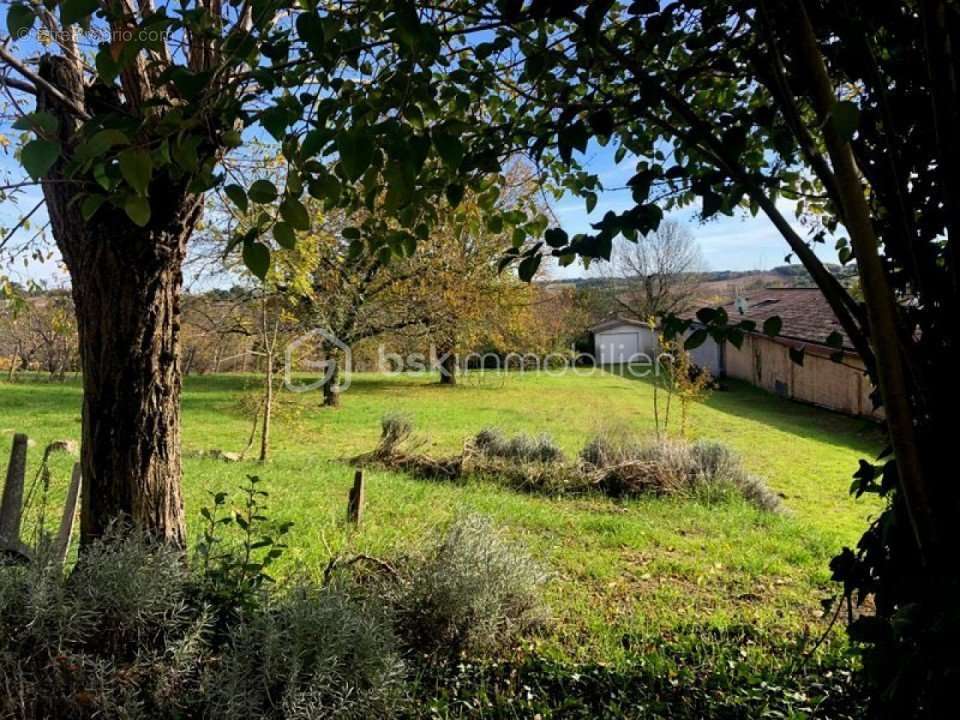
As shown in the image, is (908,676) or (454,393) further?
(454,393)

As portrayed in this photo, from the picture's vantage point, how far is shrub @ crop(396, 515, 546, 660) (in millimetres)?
2787

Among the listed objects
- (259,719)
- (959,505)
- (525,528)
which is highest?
(959,505)

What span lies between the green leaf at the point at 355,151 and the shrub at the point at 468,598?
2.51 meters

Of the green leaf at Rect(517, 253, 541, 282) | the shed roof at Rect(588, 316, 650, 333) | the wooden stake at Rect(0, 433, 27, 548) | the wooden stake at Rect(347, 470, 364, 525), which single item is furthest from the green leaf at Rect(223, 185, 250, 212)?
the shed roof at Rect(588, 316, 650, 333)

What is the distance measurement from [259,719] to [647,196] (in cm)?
192

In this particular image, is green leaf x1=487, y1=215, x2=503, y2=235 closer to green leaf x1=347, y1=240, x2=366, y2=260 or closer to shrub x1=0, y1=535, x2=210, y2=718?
green leaf x1=347, y1=240, x2=366, y2=260

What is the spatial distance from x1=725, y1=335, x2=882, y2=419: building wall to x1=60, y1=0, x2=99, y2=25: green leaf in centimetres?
1188

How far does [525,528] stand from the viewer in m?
5.48

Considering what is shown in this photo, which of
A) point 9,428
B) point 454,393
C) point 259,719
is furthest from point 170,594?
point 454,393

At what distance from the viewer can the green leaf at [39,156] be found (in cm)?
67

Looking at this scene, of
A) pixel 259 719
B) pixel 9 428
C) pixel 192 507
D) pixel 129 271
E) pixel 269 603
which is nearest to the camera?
pixel 259 719

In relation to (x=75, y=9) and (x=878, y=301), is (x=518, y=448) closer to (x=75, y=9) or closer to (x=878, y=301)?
(x=878, y=301)

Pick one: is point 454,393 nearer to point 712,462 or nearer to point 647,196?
point 712,462

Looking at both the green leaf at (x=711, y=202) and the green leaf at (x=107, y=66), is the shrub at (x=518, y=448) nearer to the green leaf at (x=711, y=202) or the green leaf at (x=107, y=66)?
the green leaf at (x=711, y=202)
